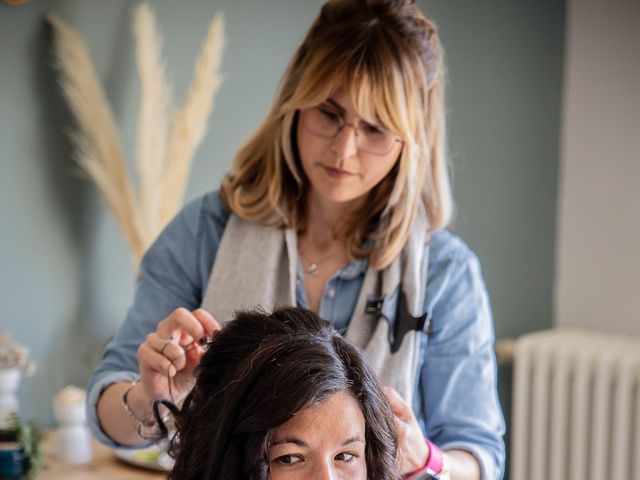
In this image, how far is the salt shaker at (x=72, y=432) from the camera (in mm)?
2158

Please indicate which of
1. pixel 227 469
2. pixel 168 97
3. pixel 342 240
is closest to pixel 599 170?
pixel 168 97

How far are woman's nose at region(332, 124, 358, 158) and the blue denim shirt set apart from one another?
215 millimetres

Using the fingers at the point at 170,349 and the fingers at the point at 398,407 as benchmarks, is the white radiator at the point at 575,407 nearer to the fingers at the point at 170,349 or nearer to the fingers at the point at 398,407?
the fingers at the point at 398,407

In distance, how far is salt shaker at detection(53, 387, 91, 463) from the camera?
85.0 inches

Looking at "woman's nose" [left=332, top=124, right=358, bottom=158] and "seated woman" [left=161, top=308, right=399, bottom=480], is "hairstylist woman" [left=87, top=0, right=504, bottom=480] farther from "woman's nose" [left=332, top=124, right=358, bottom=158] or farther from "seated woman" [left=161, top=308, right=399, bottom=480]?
"seated woman" [left=161, top=308, right=399, bottom=480]

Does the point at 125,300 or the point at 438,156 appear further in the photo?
the point at 125,300

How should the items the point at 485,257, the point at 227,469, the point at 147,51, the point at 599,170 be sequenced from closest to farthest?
1. the point at 227,469
2. the point at 147,51
3. the point at 599,170
4. the point at 485,257

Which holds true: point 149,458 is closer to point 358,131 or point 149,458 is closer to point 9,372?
point 9,372

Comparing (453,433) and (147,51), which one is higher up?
(147,51)

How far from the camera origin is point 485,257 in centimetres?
304

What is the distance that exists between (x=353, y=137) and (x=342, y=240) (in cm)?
21

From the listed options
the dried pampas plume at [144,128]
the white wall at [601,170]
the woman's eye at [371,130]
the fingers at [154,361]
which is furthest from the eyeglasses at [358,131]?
the white wall at [601,170]

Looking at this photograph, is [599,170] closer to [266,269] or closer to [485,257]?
[485,257]

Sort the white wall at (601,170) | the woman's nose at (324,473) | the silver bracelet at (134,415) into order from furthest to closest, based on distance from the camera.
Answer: the white wall at (601,170) → the silver bracelet at (134,415) → the woman's nose at (324,473)
